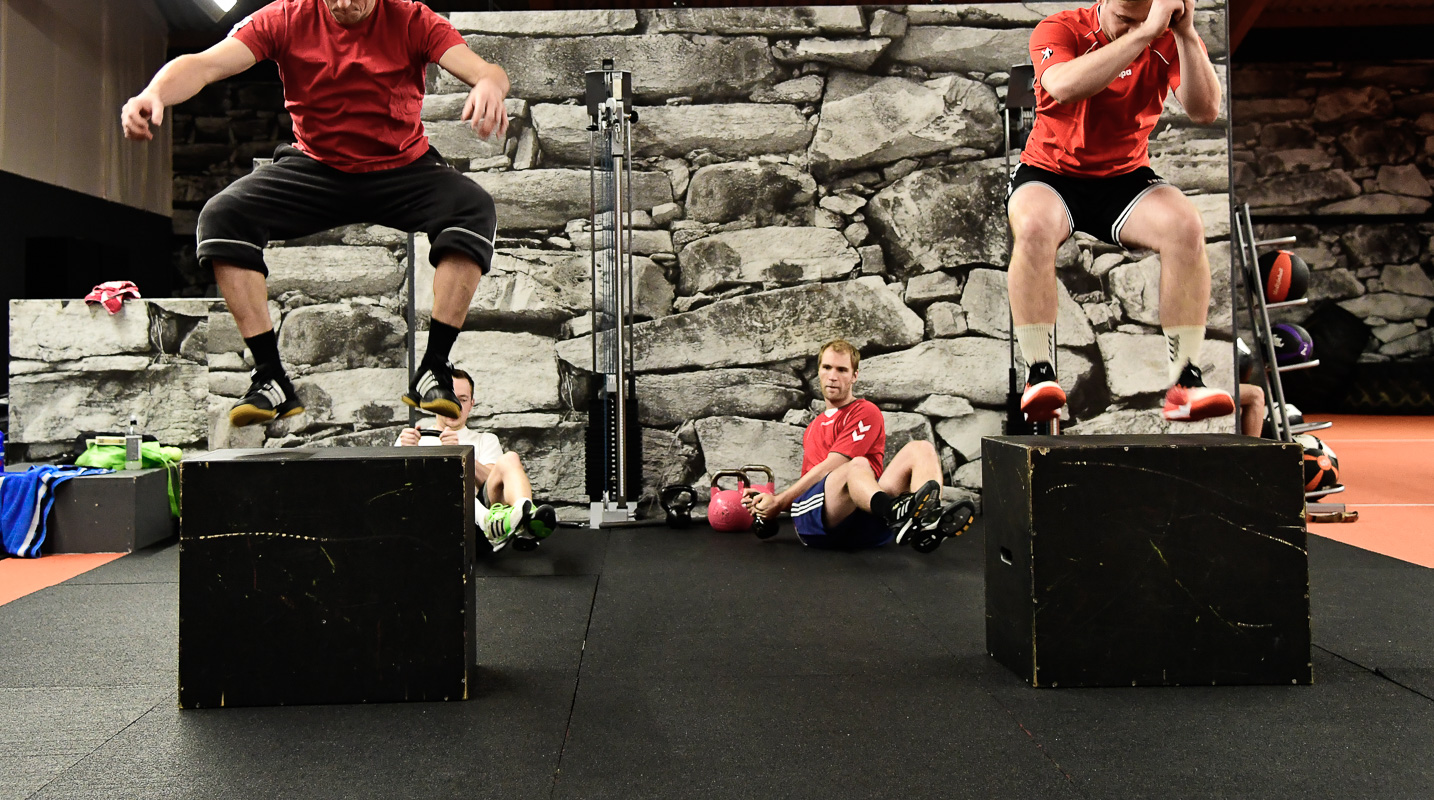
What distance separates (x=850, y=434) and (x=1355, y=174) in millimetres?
9206

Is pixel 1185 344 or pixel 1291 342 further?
pixel 1291 342

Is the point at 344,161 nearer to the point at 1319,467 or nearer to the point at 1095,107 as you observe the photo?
the point at 1095,107

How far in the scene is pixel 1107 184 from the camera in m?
2.10

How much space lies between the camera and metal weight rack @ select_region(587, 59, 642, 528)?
3988 mm

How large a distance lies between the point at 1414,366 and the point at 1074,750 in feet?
34.3

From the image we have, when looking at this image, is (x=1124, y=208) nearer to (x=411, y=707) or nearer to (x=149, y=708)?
(x=411, y=707)

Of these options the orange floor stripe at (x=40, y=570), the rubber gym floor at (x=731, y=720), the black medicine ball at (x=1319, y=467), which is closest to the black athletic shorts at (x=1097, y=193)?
the rubber gym floor at (x=731, y=720)

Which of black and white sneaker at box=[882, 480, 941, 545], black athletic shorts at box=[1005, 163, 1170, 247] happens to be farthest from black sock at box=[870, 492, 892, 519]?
black athletic shorts at box=[1005, 163, 1170, 247]

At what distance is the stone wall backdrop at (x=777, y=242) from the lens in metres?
4.23

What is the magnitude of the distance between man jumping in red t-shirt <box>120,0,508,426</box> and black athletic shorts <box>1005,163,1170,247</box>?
51.8 inches

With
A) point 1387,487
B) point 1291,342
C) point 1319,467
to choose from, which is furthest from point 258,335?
point 1387,487

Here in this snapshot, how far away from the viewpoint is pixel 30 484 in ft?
12.1

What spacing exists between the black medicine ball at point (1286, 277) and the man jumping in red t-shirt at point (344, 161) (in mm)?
3851

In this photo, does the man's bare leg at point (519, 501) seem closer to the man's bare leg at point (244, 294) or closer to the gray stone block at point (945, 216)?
the man's bare leg at point (244, 294)
